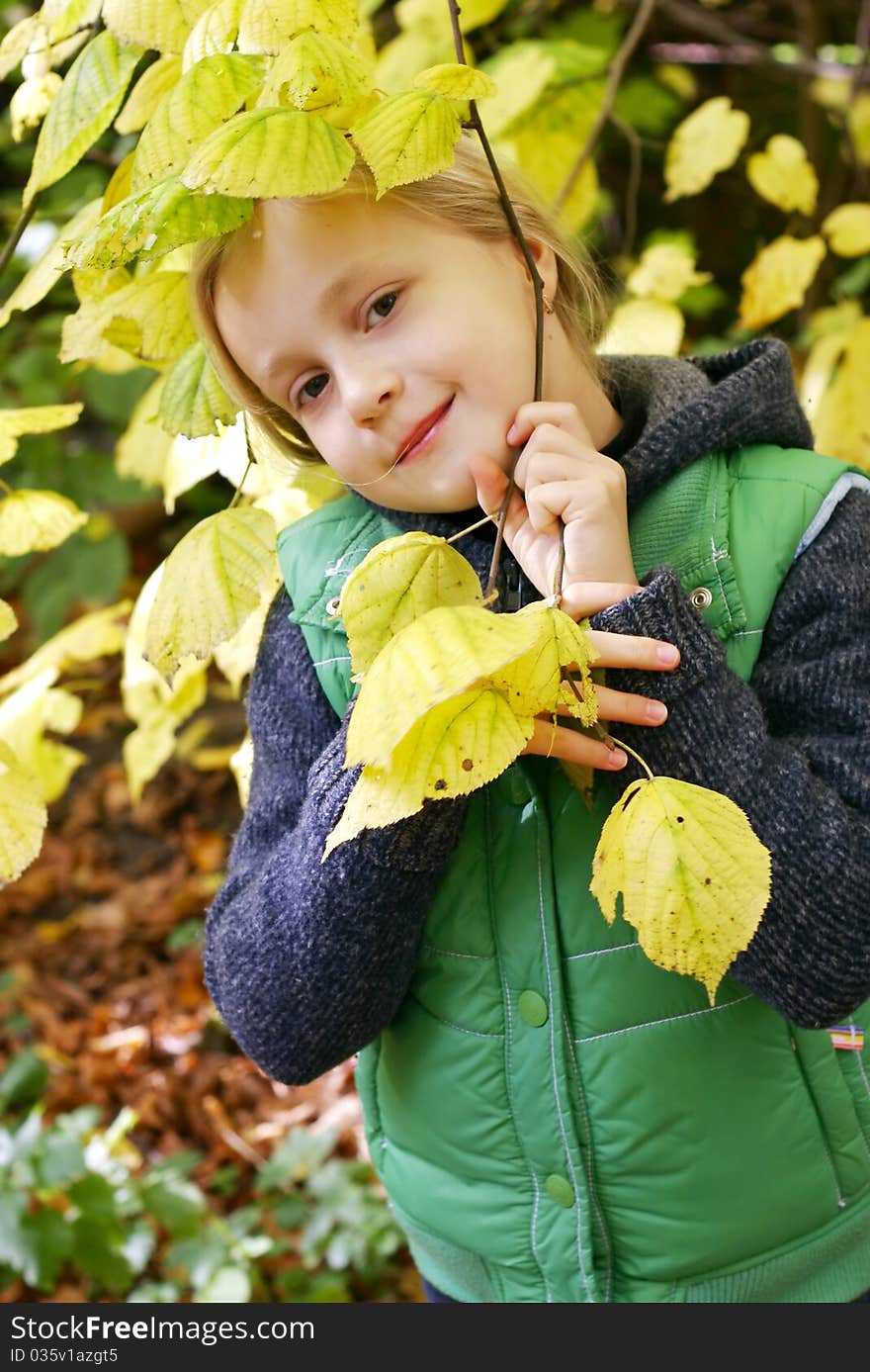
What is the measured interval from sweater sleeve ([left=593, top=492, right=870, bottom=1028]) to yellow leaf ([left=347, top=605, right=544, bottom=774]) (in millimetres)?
203

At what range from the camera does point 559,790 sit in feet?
3.23

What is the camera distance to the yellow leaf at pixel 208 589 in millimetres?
884

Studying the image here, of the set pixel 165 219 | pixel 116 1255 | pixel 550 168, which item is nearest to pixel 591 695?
pixel 165 219

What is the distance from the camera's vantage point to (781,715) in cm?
96

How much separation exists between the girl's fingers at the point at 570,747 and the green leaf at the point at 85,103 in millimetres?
556

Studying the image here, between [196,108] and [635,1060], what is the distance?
0.77 m

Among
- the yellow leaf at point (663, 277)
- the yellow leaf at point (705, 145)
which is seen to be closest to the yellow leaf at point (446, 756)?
the yellow leaf at point (663, 277)

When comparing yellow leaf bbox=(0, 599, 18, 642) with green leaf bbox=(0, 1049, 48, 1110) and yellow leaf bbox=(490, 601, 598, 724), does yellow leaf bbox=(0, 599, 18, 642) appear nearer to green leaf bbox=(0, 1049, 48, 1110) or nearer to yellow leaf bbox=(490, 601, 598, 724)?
Result: yellow leaf bbox=(490, 601, 598, 724)

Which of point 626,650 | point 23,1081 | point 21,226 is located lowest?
point 23,1081

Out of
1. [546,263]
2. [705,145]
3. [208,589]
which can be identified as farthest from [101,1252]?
[705,145]

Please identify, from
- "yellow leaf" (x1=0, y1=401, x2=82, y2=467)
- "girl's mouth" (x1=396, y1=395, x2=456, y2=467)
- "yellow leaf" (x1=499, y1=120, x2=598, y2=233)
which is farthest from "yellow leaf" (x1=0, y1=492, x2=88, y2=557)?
"yellow leaf" (x1=499, y1=120, x2=598, y2=233)

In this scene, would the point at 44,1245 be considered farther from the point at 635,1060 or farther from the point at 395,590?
the point at 395,590

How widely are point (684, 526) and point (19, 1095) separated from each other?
1.94 meters

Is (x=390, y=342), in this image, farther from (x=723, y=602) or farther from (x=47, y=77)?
(x=47, y=77)
